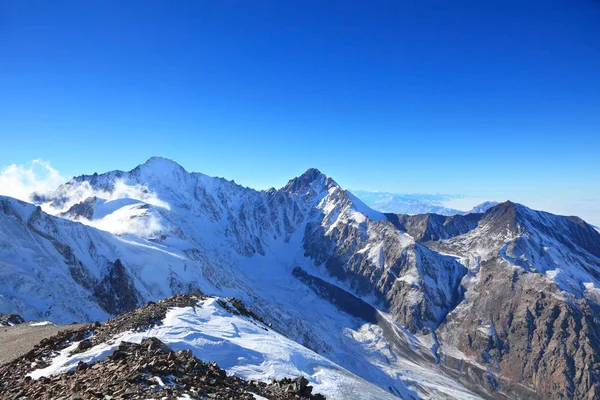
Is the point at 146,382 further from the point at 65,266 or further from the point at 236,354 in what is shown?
the point at 65,266

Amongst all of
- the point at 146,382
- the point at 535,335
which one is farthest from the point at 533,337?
the point at 146,382

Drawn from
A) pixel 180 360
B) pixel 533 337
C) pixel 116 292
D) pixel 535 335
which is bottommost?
pixel 533 337

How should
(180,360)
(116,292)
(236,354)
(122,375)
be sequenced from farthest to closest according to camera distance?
(116,292), (236,354), (180,360), (122,375)

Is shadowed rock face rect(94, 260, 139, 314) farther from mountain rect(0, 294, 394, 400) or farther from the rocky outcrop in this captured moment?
the rocky outcrop

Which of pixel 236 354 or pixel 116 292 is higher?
pixel 236 354

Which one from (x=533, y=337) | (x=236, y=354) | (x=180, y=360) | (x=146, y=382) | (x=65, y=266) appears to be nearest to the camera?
(x=146, y=382)

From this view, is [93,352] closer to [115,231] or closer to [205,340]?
[205,340]

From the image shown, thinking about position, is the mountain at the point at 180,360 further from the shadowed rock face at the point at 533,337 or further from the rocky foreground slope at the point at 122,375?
the shadowed rock face at the point at 533,337

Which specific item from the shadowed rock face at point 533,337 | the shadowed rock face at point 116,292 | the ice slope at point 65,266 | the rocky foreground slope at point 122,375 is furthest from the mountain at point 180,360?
the shadowed rock face at point 533,337

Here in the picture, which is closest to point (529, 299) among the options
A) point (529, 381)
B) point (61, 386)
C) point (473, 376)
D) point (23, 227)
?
point (529, 381)
